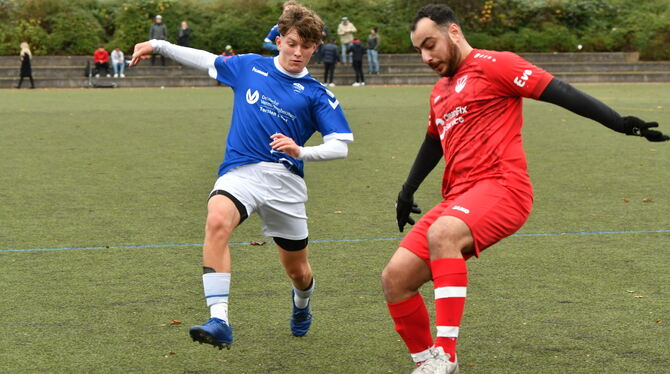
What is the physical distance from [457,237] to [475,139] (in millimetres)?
546

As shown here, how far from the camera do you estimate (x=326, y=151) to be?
5.55m

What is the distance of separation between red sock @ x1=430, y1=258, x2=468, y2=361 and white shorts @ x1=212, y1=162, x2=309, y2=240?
145cm

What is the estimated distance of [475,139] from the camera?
484cm

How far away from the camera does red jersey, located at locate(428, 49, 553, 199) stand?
15.7 feet

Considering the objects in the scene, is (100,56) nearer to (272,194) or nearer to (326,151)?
(272,194)

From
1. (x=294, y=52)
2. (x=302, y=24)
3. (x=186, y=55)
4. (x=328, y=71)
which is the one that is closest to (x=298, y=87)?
(x=294, y=52)

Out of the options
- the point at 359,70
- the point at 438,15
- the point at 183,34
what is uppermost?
the point at 438,15

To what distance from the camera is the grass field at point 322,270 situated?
5559 mm

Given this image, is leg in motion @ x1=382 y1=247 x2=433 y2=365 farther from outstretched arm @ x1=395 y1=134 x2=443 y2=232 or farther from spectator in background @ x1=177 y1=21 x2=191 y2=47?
spectator in background @ x1=177 y1=21 x2=191 y2=47

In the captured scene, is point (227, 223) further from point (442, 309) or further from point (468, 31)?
point (468, 31)

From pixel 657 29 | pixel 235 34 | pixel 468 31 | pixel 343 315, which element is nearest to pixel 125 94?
pixel 235 34

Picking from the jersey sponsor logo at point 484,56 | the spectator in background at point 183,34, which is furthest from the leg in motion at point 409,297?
the spectator in background at point 183,34

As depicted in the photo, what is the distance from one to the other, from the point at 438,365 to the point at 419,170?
4.46ft

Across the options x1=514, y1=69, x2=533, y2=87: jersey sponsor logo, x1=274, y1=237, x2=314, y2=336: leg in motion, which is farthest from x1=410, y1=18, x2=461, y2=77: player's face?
x1=274, y1=237, x2=314, y2=336: leg in motion
